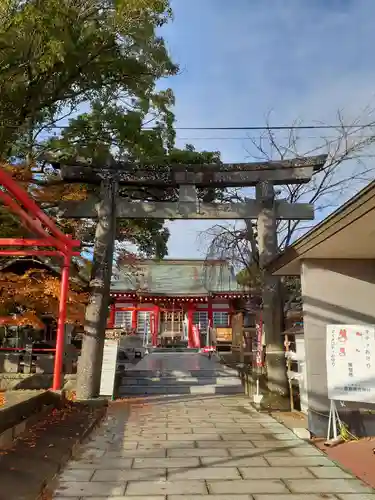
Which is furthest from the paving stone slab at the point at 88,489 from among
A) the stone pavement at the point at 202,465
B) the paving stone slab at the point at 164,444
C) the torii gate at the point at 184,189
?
the torii gate at the point at 184,189

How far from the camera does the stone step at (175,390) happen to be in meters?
11.9

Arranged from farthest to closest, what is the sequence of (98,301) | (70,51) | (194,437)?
(98,301) → (70,51) → (194,437)

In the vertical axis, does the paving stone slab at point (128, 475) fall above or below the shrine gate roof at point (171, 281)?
below

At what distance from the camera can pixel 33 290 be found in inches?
451

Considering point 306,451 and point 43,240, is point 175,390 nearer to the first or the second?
point 43,240

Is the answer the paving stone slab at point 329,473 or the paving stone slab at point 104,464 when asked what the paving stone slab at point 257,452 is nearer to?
the paving stone slab at point 329,473

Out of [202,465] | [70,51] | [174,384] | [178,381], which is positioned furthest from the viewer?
[178,381]

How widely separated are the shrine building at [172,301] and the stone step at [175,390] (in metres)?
10.8

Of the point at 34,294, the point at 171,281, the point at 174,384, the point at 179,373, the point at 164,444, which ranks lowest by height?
the point at 164,444

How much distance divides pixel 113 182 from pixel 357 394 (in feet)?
24.2

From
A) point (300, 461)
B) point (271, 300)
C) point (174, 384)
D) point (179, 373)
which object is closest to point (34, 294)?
point (174, 384)

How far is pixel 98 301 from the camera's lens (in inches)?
397

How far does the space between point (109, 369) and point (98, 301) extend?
2273 mm

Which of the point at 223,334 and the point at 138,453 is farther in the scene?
the point at 223,334
